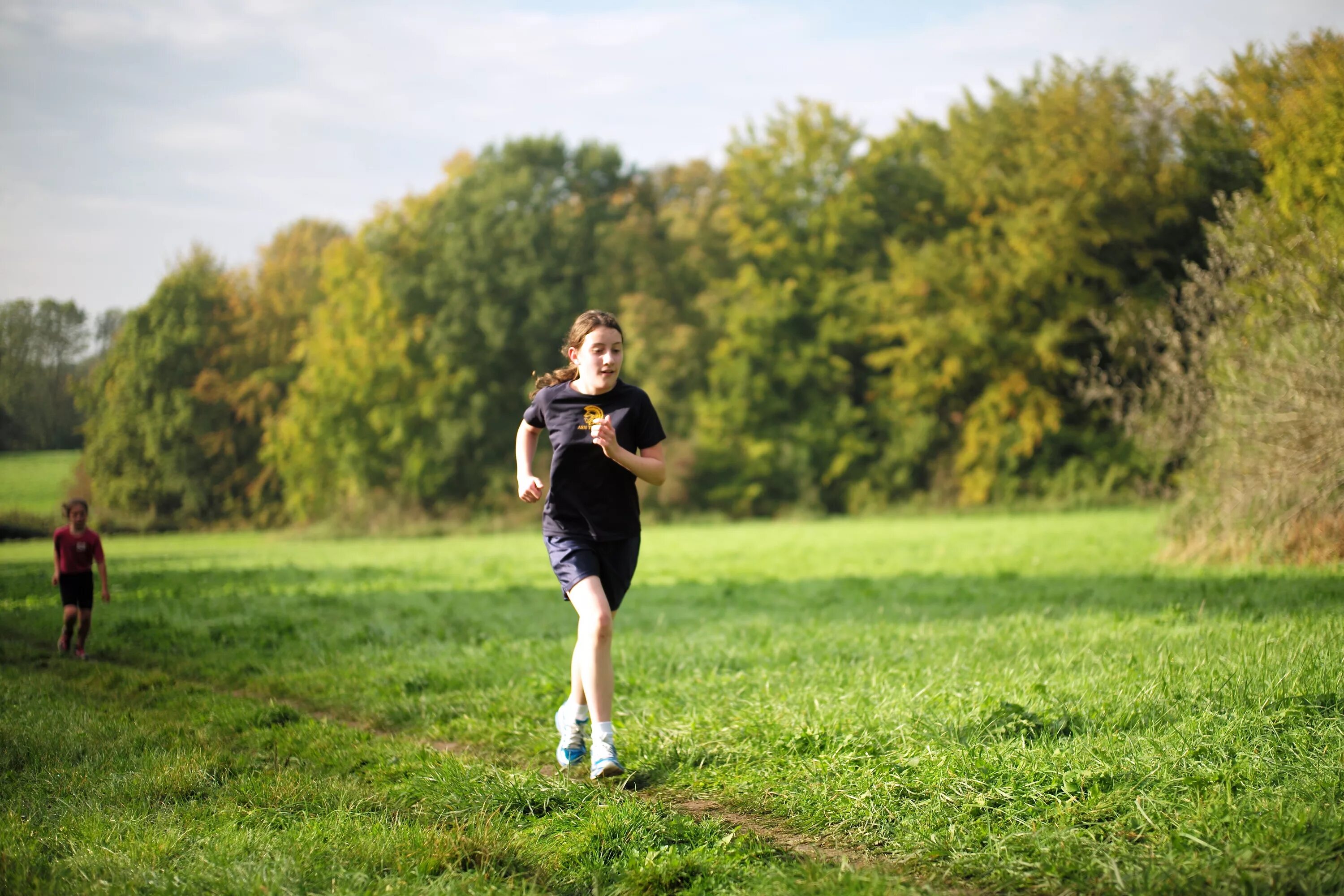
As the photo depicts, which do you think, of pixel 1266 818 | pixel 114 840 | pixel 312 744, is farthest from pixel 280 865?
pixel 1266 818

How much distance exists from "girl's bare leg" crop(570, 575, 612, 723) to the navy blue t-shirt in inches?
12.3

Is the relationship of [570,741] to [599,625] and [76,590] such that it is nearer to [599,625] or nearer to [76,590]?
[599,625]

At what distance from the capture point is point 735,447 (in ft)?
126

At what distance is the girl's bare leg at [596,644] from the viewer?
190 inches

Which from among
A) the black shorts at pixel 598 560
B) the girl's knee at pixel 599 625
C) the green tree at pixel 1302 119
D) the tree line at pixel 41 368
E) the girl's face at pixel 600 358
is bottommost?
the girl's knee at pixel 599 625

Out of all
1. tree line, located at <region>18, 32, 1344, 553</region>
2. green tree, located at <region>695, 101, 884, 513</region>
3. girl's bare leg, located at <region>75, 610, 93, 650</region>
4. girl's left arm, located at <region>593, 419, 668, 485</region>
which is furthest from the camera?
green tree, located at <region>695, 101, 884, 513</region>

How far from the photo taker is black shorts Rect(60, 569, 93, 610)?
8953 millimetres

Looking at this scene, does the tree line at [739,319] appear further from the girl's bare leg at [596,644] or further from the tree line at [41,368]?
the girl's bare leg at [596,644]

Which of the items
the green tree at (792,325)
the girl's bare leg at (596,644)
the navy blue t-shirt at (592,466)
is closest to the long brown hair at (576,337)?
the navy blue t-shirt at (592,466)

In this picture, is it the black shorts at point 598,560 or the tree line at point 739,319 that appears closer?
the black shorts at point 598,560

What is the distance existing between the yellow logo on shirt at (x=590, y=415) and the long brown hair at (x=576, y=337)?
9.9 inches

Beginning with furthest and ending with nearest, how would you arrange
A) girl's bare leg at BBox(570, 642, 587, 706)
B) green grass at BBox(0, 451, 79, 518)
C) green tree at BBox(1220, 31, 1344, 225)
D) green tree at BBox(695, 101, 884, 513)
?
green tree at BBox(695, 101, 884, 513), green grass at BBox(0, 451, 79, 518), green tree at BBox(1220, 31, 1344, 225), girl's bare leg at BBox(570, 642, 587, 706)

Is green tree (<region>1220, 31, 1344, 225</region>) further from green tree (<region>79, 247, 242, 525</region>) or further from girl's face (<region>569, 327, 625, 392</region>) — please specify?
green tree (<region>79, 247, 242, 525</region>)

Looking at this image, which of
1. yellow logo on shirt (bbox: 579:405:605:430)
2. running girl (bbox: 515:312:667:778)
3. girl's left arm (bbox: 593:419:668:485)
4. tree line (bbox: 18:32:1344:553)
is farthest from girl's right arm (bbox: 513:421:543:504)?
tree line (bbox: 18:32:1344:553)
